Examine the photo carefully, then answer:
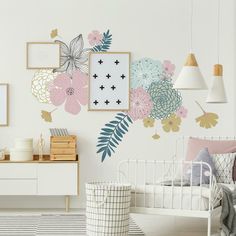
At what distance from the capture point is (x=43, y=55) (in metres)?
7.49

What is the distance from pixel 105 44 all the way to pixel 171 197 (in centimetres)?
270

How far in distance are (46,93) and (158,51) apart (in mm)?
1353

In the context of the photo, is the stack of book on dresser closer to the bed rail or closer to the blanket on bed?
the bed rail

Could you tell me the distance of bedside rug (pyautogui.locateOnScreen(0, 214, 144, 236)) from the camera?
591cm

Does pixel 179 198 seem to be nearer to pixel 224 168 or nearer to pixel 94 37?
pixel 224 168

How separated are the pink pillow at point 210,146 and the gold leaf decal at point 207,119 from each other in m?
0.56

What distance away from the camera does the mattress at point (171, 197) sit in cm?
524

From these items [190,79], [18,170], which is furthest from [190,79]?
[18,170]

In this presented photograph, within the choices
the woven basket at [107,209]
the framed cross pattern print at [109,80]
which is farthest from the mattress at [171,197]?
the framed cross pattern print at [109,80]

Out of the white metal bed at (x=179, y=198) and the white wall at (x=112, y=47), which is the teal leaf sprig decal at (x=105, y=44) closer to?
the white wall at (x=112, y=47)

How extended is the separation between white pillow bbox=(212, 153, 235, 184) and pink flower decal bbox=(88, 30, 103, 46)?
76.1 inches

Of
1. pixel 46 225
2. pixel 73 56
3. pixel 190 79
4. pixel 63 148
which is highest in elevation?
pixel 73 56

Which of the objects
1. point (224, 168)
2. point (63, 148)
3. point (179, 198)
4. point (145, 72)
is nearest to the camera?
point (179, 198)

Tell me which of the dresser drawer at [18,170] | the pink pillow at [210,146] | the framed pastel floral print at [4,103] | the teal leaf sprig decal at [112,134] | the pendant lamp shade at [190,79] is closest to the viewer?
the pendant lamp shade at [190,79]
